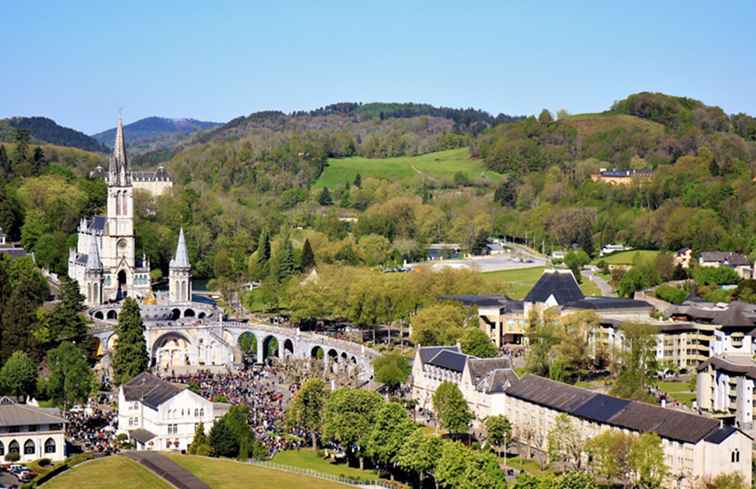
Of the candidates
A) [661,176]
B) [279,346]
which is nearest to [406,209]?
[661,176]

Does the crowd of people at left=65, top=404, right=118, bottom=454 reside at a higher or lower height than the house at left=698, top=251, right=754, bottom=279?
lower

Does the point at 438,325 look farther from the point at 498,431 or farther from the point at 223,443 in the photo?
the point at 223,443

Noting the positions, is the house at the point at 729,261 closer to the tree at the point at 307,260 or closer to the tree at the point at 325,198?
the tree at the point at 307,260

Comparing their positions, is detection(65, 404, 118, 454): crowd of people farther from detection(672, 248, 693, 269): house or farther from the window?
detection(672, 248, 693, 269): house

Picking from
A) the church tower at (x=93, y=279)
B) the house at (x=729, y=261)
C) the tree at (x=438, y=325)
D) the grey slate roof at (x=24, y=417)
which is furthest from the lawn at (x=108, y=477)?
the house at (x=729, y=261)

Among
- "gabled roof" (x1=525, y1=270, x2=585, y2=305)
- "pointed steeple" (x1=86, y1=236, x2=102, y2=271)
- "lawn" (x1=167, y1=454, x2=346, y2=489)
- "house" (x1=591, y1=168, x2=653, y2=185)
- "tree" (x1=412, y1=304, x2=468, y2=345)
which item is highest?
"house" (x1=591, y1=168, x2=653, y2=185)

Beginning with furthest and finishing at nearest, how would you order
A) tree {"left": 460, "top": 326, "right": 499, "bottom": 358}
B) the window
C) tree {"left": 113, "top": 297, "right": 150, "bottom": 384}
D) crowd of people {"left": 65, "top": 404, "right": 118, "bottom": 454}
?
tree {"left": 113, "top": 297, "right": 150, "bottom": 384} < tree {"left": 460, "top": 326, "right": 499, "bottom": 358} < crowd of people {"left": 65, "top": 404, "right": 118, "bottom": 454} < the window

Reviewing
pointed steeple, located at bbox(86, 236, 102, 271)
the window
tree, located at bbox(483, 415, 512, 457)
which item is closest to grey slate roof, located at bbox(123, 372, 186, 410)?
the window

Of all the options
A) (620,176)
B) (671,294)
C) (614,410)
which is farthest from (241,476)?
(620,176)
